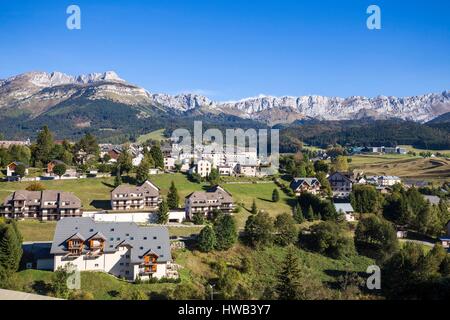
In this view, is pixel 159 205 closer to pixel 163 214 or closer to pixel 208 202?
pixel 163 214

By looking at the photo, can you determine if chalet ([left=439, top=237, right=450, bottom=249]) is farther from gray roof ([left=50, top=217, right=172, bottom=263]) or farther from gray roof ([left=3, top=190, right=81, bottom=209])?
gray roof ([left=3, top=190, right=81, bottom=209])

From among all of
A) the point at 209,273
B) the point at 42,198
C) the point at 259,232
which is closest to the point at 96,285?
the point at 209,273

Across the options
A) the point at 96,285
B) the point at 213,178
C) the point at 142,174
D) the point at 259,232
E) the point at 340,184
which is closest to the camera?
the point at 96,285

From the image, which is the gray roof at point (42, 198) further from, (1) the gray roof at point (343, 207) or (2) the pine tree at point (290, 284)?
(1) the gray roof at point (343, 207)

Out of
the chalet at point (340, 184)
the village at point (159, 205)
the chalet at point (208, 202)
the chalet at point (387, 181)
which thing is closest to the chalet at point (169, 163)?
the village at point (159, 205)

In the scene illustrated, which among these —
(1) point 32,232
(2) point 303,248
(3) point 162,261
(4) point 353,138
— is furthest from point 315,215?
(4) point 353,138

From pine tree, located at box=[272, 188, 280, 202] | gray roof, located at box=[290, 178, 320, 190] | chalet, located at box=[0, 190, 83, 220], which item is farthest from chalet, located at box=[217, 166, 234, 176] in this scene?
chalet, located at box=[0, 190, 83, 220]
